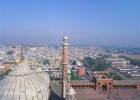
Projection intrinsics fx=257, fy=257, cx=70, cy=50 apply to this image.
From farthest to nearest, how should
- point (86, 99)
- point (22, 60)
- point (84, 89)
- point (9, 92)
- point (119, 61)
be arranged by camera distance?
1. point (119, 61)
2. point (84, 89)
3. point (86, 99)
4. point (22, 60)
5. point (9, 92)

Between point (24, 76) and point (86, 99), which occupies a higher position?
point (24, 76)

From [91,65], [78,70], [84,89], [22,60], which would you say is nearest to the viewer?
[22,60]

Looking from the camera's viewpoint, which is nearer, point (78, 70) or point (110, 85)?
point (110, 85)

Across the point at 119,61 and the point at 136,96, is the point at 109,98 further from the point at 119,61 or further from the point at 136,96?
the point at 119,61

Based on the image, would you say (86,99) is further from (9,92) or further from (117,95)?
(9,92)

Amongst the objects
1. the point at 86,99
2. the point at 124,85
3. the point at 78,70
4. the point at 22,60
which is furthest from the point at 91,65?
the point at 22,60
